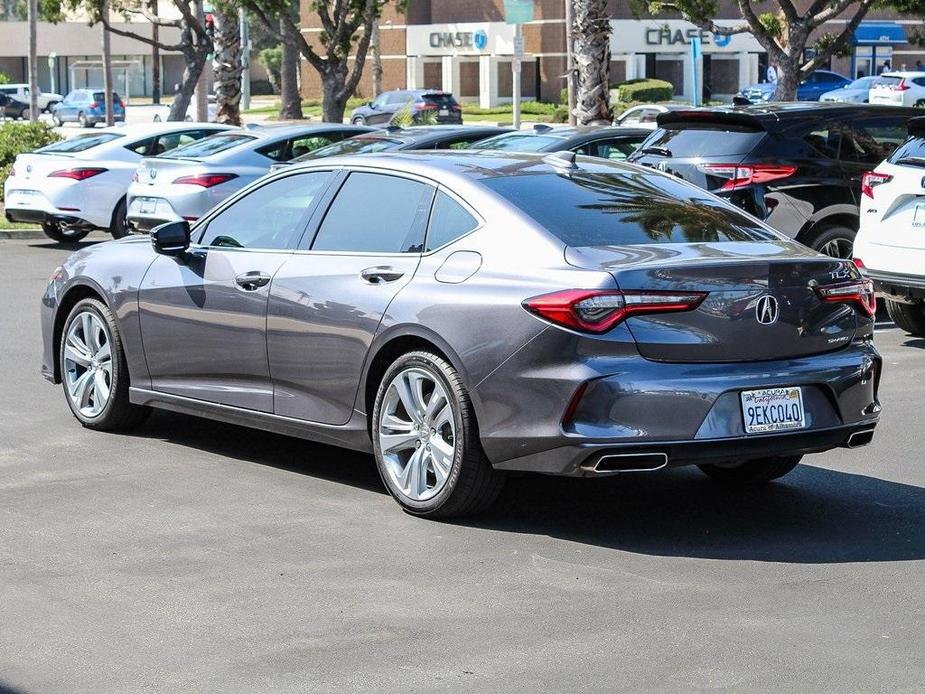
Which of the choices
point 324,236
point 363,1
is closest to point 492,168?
point 324,236

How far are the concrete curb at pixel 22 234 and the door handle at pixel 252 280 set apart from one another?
15409 mm

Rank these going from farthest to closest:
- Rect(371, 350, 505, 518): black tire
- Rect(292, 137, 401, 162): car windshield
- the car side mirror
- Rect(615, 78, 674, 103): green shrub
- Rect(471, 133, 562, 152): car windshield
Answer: Rect(615, 78, 674, 103): green shrub → Rect(292, 137, 401, 162): car windshield → Rect(471, 133, 562, 152): car windshield → the car side mirror → Rect(371, 350, 505, 518): black tire

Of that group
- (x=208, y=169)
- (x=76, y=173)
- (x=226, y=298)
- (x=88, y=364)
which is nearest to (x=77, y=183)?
(x=76, y=173)

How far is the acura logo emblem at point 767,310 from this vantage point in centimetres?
641

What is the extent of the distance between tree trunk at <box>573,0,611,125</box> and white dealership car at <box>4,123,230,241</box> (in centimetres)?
686

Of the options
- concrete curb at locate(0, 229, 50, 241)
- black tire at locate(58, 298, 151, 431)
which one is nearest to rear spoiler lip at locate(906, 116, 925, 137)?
black tire at locate(58, 298, 151, 431)

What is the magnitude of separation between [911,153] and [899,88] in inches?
1643

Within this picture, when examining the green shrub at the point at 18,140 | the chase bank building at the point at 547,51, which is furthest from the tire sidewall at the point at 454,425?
the chase bank building at the point at 547,51

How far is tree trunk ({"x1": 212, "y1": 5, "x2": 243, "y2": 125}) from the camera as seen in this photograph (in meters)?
30.8

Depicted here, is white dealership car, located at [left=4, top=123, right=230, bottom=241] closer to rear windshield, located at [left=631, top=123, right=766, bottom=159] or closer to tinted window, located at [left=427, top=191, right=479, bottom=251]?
rear windshield, located at [left=631, top=123, right=766, bottom=159]

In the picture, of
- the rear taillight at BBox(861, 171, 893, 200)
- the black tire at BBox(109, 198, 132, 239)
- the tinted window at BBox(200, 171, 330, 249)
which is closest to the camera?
the tinted window at BBox(200, 171, 330, 249)

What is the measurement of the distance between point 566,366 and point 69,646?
221 cm

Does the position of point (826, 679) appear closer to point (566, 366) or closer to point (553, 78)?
point (566, 366)

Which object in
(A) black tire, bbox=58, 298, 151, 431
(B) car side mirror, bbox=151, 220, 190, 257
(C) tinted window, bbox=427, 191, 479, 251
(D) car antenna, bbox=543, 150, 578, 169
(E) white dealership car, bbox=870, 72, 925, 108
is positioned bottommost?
(A) black tire, bbox=58, 298, 151, 431
